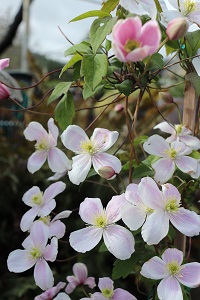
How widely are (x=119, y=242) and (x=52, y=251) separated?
118 mm

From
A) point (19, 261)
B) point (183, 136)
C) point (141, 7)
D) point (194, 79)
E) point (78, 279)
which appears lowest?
point (78, 279)

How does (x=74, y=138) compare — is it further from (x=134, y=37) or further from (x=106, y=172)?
(x=134, y=37)

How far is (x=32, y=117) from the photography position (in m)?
2.11

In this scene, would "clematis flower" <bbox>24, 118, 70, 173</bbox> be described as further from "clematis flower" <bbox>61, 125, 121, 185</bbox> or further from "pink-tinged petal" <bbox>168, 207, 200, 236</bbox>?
"pink-tinged petal" <bbox>168, 207, 200, 236</bbox>

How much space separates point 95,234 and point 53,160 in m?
0.16

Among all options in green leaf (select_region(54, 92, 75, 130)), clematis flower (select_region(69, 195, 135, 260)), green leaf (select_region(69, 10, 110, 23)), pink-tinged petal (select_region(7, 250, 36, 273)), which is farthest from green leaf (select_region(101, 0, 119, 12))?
pink-tinged petal (select_region(7, 250, 36, 273))

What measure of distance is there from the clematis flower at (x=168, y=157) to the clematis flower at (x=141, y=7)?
0.57ft

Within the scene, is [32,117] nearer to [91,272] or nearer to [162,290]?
[91,272]

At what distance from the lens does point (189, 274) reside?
0.60m

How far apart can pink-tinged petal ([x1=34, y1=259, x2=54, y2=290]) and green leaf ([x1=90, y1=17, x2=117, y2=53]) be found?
0.97ft

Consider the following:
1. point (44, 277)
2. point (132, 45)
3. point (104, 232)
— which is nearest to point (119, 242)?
point (104, 232)

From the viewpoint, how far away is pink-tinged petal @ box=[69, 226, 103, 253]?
0.60 meters

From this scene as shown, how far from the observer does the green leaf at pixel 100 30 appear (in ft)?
1.93

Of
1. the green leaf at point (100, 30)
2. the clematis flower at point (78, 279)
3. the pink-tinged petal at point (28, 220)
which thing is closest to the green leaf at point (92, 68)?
the green leaf at point (100, 30)
